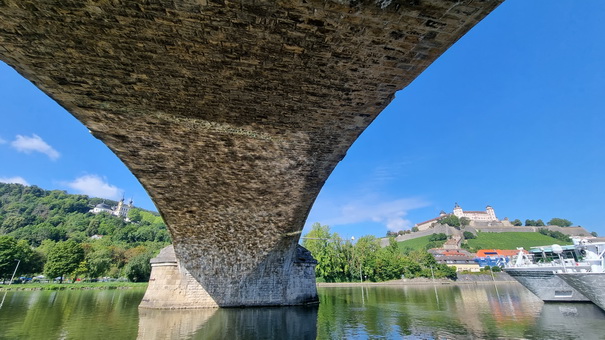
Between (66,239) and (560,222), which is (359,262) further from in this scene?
(560,222)

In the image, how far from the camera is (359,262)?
4775cm

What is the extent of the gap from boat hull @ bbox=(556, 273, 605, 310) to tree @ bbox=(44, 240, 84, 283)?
2174 inches

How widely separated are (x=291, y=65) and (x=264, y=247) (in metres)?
11.2

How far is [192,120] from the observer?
19.1 ft

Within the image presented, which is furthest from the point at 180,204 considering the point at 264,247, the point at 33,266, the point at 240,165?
the point at 33,266

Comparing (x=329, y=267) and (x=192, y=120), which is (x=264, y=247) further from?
(x=329, y=267)

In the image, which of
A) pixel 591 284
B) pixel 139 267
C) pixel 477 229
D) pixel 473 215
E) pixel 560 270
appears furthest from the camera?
pixel 473 215

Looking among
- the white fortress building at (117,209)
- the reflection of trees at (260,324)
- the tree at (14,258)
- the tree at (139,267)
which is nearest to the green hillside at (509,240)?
the tree at (139,267)

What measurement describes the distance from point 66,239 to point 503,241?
124 metres

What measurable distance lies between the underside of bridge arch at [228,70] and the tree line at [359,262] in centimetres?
3530

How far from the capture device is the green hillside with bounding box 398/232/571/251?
8526 centimetres

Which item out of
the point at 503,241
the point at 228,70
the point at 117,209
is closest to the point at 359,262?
the point at 228,70

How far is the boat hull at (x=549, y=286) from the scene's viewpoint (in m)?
19.9

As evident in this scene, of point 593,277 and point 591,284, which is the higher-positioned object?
point 593,277
